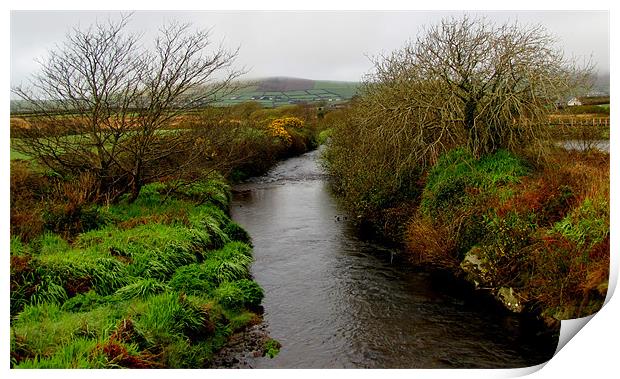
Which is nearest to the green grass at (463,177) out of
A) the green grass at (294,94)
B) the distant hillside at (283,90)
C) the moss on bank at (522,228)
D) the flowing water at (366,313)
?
the moss on bank at (522,228)

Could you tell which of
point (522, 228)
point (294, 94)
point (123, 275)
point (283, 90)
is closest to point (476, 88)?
point (522, 228)

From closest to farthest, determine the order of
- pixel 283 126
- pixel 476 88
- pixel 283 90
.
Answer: pixel 283 90, pixel 476 88, pixel 283 126

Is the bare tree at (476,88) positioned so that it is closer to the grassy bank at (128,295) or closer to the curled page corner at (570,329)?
the curled page corner at (570,329)

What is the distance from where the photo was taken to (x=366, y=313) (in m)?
9.93

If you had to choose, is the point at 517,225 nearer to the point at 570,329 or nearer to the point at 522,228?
the point at 522,228

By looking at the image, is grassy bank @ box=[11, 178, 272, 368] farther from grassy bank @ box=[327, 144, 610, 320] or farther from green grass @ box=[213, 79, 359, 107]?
grassy bank @ box=[327, 144, 610, 320]

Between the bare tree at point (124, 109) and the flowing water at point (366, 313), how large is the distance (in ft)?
11.2

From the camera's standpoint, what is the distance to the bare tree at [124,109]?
11484 mm

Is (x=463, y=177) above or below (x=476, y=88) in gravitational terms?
below

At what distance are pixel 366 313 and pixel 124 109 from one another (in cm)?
749

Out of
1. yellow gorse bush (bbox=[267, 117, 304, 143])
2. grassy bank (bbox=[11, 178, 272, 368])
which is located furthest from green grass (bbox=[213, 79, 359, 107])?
yellow gorse bush (bbox=[267, 117, 304, 143])

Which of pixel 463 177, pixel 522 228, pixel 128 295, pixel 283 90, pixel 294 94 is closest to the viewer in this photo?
pixel 128 295

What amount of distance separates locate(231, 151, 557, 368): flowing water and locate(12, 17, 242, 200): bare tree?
11.2 feet

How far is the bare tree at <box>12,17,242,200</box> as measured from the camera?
11.5 m
